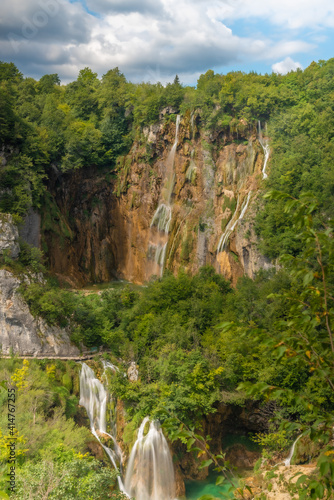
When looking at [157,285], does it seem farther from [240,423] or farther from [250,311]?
[240,423]

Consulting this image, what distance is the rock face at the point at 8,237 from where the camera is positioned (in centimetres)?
2338

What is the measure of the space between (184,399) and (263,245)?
41.0 feet

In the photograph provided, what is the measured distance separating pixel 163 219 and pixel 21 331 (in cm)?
1710

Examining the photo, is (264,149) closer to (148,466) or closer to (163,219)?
(163,219)

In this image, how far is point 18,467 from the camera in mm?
12805

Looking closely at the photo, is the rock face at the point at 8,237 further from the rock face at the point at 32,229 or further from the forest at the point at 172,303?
the rock face at the point at 32,229

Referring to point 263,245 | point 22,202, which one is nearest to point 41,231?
point 22,202

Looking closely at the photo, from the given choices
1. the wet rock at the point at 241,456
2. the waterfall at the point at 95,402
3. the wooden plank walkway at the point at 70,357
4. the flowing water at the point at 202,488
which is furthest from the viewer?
the wooden plank walkway at the point at 70,357

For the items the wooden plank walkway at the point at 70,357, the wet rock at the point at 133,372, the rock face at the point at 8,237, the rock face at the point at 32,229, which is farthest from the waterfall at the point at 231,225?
the rock face at the point at 8,237

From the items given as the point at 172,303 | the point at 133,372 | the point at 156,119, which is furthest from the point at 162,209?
the point at 133,372

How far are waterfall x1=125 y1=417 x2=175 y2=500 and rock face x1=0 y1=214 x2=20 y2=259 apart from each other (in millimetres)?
11963

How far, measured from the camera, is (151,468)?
58.4ft

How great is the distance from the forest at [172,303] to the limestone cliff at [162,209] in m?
1.25

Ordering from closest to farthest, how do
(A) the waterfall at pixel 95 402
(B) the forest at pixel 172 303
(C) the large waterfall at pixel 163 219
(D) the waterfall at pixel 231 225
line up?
1. (B) the forest at pixel 172 303
2. (A) the waterfall at pixel 95 402
3. (D) the waterfall at pixel 231 225
4. (C) the large waterfall at pixel 163 219
